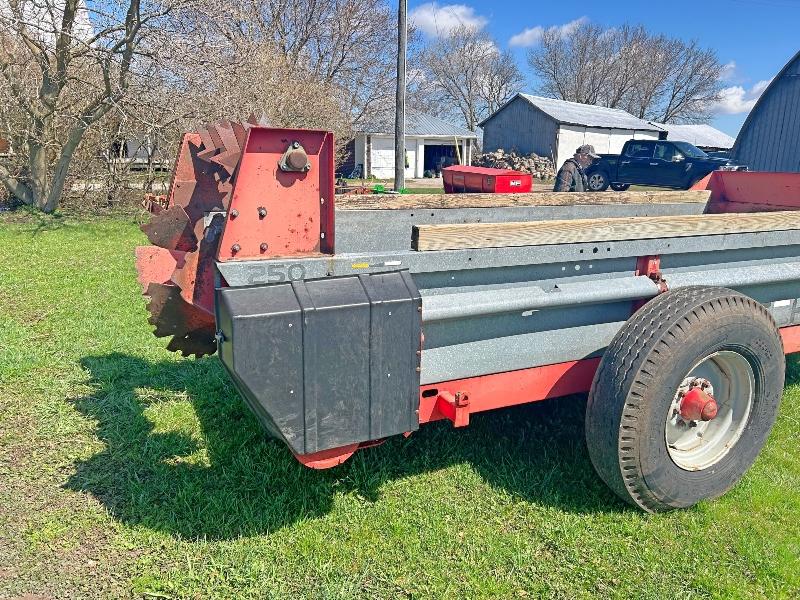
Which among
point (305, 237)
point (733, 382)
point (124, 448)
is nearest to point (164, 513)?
point (124, 448)

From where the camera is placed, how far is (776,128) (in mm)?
18672

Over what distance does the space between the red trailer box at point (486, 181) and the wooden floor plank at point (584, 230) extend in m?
3.17

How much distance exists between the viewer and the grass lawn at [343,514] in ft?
8.25

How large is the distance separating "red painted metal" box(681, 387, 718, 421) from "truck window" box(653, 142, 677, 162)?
20354 mm

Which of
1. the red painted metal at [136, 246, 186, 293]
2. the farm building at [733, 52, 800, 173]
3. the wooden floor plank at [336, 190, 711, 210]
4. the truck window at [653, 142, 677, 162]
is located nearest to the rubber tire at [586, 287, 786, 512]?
the wooden floor plank at [336, 190, 711, 210]

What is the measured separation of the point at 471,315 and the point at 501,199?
1891mm

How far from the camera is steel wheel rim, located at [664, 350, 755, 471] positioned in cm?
291

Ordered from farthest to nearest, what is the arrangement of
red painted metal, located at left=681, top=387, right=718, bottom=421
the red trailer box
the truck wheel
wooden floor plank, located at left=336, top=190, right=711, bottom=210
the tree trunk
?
the truck wheel < the tree trunk < the red trailer box < wooden floor plank, located at left=336, top=190, right=711, bottom=210 < red painted metal, located at left=681, top=387, right=718, bottom=421

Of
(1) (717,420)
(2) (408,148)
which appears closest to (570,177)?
(1) (717,420)

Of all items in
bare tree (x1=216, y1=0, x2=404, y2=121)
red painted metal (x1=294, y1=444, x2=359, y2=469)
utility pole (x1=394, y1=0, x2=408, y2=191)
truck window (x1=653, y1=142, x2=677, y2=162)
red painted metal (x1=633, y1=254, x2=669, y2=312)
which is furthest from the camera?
bare tree (x1=216, y1=0, x2=404, y2=121)

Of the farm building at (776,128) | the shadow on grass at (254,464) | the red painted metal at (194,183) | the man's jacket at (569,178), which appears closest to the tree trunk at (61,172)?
the man's jacket at (569,178)

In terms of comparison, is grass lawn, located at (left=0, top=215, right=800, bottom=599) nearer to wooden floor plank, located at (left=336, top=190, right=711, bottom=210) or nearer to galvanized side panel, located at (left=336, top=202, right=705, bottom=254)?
galvanized side panel, located at (left=336, top=202, right=705, bottom=254)

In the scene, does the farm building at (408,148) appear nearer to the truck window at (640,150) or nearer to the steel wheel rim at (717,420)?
the truck window at (640,150)

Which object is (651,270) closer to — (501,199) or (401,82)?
(501,199)
